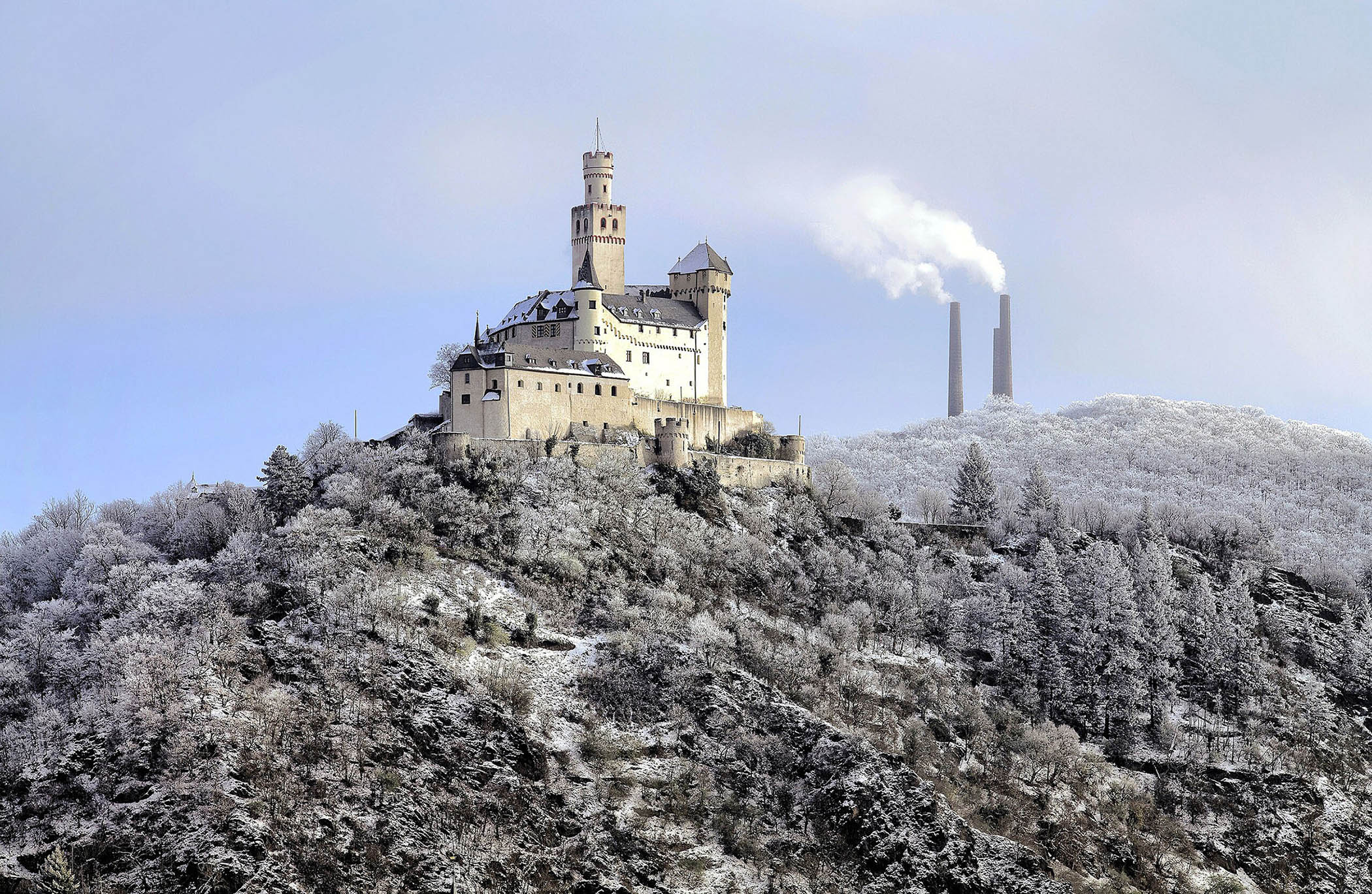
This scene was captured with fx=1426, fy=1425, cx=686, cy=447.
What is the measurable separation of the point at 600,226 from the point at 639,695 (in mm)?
48915

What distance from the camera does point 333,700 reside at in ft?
221

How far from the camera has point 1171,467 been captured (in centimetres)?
17250

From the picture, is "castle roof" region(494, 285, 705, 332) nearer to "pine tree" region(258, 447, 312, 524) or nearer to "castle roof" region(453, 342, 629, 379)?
"castle roof" region(453, 342, 629, 379)

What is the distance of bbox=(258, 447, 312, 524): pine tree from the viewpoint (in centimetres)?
8425

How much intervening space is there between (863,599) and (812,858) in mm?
28151

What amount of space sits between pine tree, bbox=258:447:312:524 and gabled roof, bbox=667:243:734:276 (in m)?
39.7

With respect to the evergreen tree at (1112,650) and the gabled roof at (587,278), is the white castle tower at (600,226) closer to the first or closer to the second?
the gabled roof at (587,278)

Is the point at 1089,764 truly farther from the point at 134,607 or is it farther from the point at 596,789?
the point at 134,607

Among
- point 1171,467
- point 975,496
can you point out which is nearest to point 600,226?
point 975,496

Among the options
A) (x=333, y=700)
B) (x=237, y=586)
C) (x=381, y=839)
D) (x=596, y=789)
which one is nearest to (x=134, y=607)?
(x=237, y=586)

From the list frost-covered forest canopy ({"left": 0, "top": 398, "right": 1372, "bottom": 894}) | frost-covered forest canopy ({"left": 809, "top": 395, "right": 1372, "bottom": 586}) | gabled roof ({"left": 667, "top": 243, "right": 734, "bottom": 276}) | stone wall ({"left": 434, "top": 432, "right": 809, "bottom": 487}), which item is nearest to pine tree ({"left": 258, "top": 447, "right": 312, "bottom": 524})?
frost-covered forest canopy ({"left": 0, "top": 398, "right": 1372, "bottom": 894})

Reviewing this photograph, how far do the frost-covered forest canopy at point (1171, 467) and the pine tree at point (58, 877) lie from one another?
7928 centimetres

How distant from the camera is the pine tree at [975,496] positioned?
365ft

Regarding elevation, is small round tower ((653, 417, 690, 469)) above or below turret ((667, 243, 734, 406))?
below
